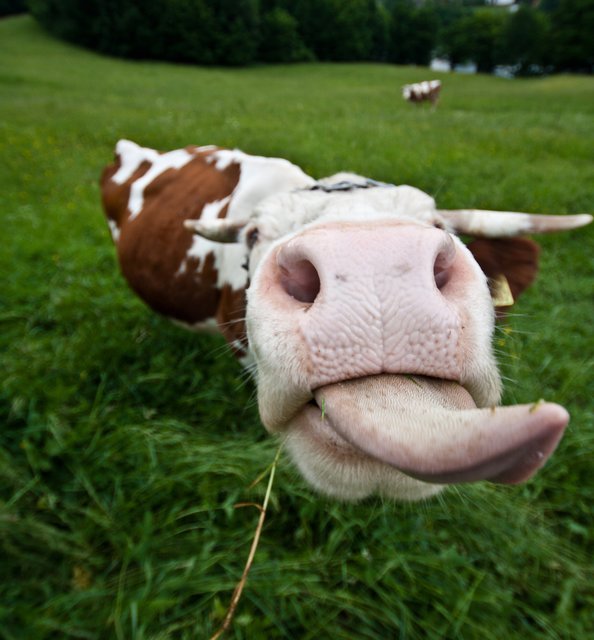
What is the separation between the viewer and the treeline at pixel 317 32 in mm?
35281

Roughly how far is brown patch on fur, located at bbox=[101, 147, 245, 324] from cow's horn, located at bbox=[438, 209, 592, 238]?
4.53 feet

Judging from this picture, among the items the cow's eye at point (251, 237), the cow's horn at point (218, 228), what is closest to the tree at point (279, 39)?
the cow's horn at point (218, 228)

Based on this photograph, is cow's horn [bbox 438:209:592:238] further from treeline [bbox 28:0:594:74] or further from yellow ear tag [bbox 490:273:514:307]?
treeline [bbox 28:0:594:74]

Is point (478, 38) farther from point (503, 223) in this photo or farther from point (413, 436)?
point (413, 436)

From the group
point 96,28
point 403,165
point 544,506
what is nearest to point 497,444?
point 544,506

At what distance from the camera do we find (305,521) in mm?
2051

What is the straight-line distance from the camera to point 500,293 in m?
1.72

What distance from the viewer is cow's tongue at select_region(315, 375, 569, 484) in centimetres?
73

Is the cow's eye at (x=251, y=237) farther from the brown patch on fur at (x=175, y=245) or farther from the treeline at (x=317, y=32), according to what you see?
the treeline at (x=317, y=32)

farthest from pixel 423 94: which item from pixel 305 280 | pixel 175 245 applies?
pixel 305 280

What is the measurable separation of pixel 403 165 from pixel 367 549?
561cm

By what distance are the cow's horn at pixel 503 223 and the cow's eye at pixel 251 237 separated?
0.77 metres

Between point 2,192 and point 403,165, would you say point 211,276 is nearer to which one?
point 403,165

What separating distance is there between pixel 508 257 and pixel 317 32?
5360 cm
